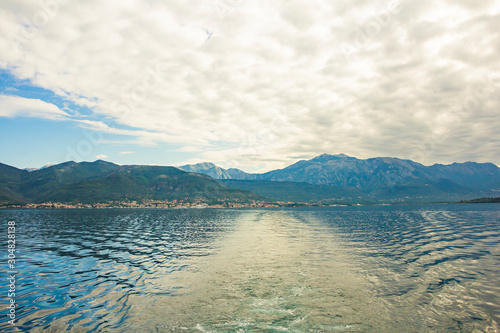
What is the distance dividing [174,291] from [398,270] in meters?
35.2

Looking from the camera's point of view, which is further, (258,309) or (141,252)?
(141,252)

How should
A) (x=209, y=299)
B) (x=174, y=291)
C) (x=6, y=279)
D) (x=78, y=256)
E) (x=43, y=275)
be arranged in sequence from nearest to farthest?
1. (x=209, y=299)
2. (x=174, y=291)
3. (x=6, y=279)
4. (x=43, y=275)
5. (x=78, y=256)

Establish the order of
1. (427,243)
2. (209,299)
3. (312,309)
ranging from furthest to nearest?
(427,243)
(209,299)
(312,309)

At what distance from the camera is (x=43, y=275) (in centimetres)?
3691

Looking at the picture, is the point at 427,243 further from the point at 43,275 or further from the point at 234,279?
the point at 43,275

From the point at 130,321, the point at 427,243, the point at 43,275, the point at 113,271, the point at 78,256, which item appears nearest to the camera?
the point at 130,321

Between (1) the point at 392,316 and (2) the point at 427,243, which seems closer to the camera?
(1) the point at 392,316

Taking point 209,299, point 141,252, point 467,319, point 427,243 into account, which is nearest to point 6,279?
point 141,252

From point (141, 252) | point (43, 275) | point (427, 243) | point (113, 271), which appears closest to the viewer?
point (43, 275)

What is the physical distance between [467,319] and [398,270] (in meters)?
17.7

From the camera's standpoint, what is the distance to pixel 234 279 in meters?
35.6

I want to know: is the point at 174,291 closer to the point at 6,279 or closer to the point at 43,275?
→ the point at 43,275

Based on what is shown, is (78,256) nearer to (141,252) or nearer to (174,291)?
(141,252)

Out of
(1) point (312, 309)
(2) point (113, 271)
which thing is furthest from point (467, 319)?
(2) point (113, 271)
